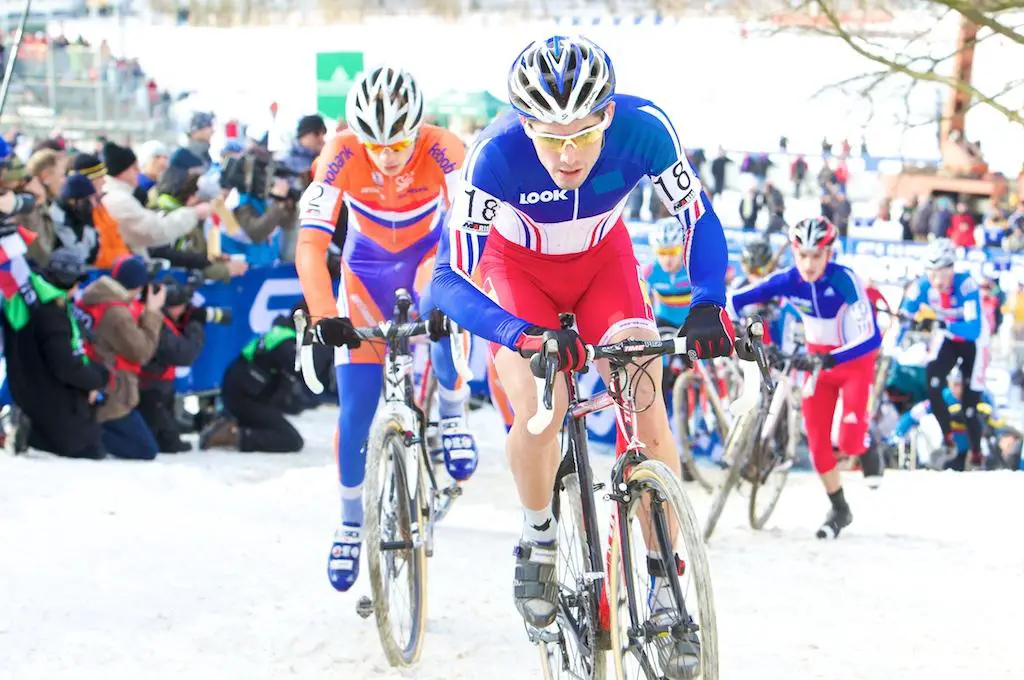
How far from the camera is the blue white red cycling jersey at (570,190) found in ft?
13.4

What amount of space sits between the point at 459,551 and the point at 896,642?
2.55 m

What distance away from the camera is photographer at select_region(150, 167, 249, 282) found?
1044 centimetres

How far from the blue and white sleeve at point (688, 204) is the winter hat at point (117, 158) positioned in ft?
22.2

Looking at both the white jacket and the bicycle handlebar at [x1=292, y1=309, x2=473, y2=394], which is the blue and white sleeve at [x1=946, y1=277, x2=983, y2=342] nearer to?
the white jacket

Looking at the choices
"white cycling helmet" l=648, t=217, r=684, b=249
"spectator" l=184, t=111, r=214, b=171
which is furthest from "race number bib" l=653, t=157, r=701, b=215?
"spectator" l=184, t=111, r=214, b=171

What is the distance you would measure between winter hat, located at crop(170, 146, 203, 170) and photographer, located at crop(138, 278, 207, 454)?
4.16ft

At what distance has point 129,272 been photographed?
9242mm

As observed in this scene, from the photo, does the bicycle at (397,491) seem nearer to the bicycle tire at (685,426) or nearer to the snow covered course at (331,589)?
the snow covered course at (331,589)

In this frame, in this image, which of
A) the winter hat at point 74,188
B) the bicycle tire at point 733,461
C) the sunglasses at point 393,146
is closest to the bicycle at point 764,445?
the bicycle tire at point 733,461

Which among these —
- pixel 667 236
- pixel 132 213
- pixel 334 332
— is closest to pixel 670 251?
pixel 667 236

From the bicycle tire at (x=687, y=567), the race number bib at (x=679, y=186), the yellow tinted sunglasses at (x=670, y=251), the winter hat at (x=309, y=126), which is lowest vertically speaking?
the bicycle tire at (x=687, y=567)

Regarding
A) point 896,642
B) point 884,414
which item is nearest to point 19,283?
point 896,642

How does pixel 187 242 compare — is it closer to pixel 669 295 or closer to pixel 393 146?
pixel 669 295

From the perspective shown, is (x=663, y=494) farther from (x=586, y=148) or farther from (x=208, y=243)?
(x=208, y=243)
